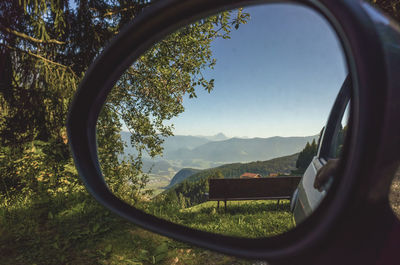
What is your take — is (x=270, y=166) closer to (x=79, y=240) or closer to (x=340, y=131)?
(x=340, y=131)

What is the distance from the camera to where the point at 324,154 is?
0.85 meters

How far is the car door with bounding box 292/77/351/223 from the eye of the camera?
633 mm

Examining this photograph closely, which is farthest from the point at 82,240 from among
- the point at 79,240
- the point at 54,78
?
the point at 54,78

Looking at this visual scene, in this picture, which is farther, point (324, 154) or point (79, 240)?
point (79, 240)

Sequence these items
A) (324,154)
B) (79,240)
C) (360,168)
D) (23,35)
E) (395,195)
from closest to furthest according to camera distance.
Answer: (360,168) < (395,195) < (324,154) < (79,240) < (23,35)

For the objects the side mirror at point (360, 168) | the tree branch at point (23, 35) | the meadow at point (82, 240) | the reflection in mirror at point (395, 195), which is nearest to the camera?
the side mirror at point (360, 168)

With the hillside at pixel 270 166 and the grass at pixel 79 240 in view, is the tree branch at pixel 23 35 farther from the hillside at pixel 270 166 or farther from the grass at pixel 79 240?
the hillside at pixel 270 166

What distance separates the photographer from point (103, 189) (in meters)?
1.29

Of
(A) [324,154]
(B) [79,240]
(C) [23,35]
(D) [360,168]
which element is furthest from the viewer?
(C) [23,35]

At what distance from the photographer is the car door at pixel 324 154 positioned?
633 millimetres

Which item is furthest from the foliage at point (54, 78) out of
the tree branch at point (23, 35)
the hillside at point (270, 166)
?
the hillside at point (270, 166)

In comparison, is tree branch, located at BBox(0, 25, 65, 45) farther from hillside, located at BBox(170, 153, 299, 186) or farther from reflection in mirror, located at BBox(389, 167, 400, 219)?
reflection in mirror, located at BBox(389, 167, 400, 219)

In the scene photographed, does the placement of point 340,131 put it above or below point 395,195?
above

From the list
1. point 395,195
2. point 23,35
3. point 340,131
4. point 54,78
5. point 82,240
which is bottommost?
point 82,240
